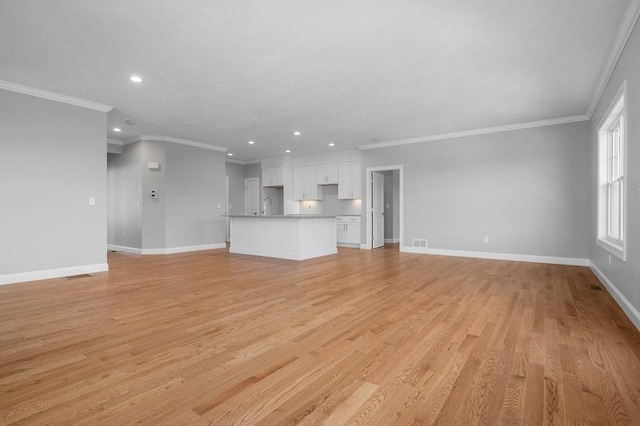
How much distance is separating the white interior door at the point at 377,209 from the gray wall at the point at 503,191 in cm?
82

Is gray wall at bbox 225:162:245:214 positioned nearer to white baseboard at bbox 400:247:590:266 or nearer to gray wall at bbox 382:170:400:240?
gray wall at bbox 382:170:400:240

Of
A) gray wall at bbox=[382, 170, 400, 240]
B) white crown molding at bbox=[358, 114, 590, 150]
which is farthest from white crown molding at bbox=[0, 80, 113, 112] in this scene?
gray wall at bbox=[382, 170, 400, 240]

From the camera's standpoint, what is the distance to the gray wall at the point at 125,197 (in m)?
7.36

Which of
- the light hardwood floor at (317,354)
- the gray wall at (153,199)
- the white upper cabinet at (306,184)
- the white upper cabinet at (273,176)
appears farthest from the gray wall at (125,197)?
the white upper cabinet at (306,184)

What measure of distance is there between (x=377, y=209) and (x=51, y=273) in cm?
667

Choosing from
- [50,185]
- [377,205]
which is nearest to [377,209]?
[377,205]

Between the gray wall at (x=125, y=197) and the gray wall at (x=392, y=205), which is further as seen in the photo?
the gray wall at (x=392, y=205)

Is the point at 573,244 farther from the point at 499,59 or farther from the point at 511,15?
the point at 511,15

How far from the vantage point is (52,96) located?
15.0 feet

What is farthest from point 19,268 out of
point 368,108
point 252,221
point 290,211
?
point 290,211

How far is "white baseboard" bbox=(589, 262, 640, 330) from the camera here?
106 inches

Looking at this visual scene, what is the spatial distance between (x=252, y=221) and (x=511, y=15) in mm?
5712

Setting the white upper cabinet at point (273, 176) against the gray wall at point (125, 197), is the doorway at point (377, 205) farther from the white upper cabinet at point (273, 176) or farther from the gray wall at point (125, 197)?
the gray wall at point (125, 197)

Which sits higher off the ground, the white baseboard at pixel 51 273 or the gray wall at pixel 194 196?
the gray wall at pixel 194 196
